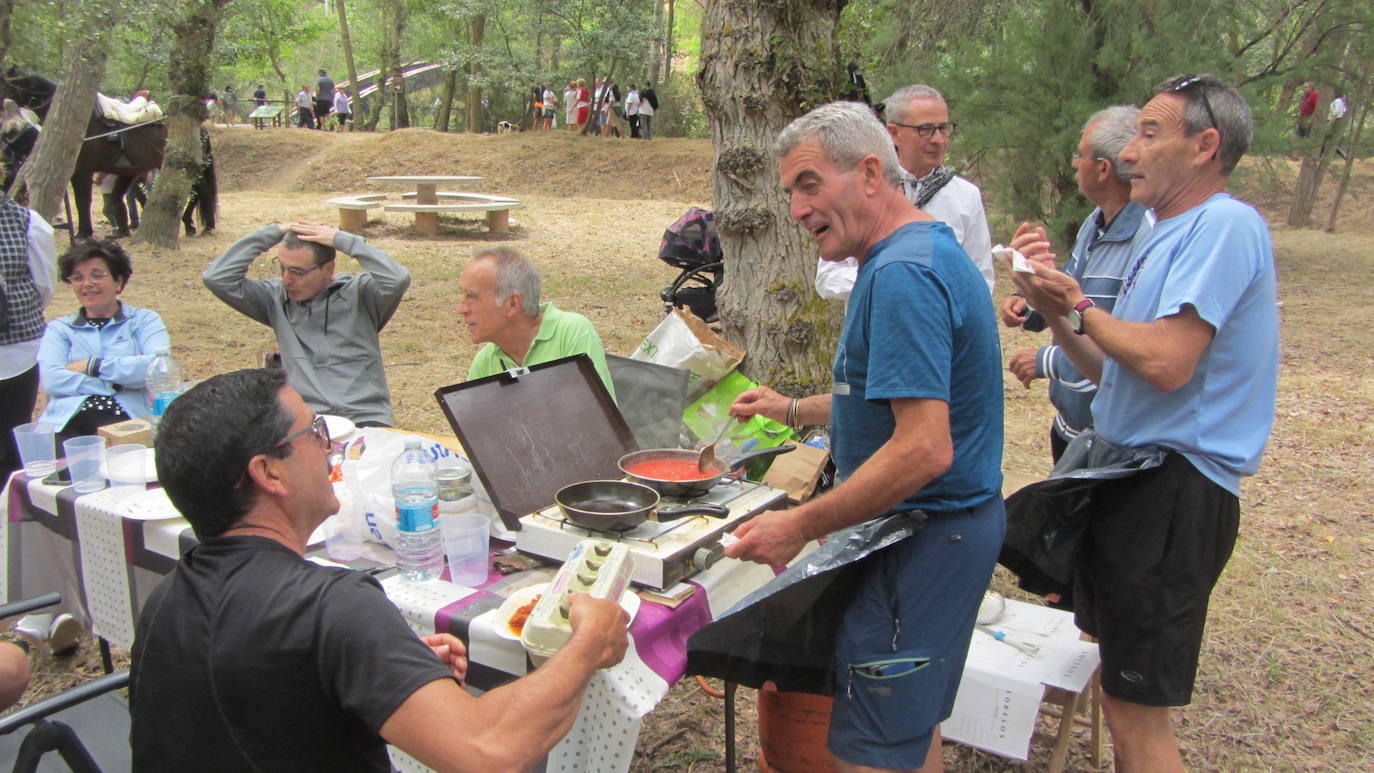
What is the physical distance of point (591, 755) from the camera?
193 cm

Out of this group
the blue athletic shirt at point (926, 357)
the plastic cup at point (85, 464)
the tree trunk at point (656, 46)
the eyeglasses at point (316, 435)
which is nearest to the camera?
the eyeglasses at point (316, 435)

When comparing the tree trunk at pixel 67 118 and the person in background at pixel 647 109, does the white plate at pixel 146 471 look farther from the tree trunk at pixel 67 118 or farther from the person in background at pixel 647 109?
the person in background at pixel 647 109

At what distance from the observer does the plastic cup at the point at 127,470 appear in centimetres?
278

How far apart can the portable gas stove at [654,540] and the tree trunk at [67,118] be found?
24.0 feet

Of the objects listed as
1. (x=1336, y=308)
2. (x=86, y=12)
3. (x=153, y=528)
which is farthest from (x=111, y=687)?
(x=1336, y=308)

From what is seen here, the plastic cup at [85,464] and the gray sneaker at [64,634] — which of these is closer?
the plastic cup at [85,464]

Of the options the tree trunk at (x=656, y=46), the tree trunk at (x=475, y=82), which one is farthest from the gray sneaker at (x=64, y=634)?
→ the tree trunk at (x=475, y=82)

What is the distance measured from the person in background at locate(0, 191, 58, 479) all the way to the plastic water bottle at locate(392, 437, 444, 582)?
2.74 m

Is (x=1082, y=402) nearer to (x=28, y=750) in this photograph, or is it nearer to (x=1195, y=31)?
(x=28, y=750)

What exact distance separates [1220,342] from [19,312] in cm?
448

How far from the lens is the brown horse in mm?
11250

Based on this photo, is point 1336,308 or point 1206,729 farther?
point 1336,308

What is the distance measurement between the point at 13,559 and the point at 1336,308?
10982 millimetres

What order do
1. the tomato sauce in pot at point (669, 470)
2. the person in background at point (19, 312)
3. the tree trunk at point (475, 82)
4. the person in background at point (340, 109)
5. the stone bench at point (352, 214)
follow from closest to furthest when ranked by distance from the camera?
the tomato sauce in pot at point (669, 470)
the person in background at point (19, 312)
the stone bench at point (352, 214)
the tree trunk at point (475, 82)
the person in background at point (340, 109)
